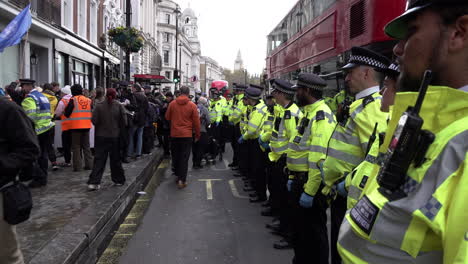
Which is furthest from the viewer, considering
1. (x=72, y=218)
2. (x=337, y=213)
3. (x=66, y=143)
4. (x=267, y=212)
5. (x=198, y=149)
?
(x=198, y=149)

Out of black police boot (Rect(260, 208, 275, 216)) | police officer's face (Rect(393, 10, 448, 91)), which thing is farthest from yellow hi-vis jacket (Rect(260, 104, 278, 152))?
police officer's face (Rect(393, 10, 448, 91))

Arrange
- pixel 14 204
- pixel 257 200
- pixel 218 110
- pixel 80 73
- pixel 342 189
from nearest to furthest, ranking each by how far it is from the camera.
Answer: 1. pixel 14 204
2. pixel 342 189
3. pixel 257 200
4. pixel 218 110
5. pixel 80 73

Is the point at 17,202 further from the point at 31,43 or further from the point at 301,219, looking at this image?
the point at 31,43

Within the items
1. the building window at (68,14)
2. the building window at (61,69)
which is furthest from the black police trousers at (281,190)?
the building window at (68,14)

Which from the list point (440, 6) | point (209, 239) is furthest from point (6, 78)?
point (440, 6)

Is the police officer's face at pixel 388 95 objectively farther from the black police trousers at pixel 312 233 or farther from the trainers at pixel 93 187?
the trainers at pixel 93 187

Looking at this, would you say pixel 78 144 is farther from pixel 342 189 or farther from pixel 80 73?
pixel 80 73

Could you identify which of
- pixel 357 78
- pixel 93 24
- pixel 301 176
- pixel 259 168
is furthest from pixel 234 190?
pixel 93 24

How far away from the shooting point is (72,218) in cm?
492

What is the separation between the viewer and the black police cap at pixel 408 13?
3.57ft

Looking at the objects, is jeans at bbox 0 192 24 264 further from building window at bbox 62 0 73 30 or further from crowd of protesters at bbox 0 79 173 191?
building window at bbox 62 0 73 30

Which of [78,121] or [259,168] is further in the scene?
[78,121]

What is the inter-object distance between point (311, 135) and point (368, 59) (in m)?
0.91

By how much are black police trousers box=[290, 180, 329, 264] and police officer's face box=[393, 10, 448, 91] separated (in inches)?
96.4
